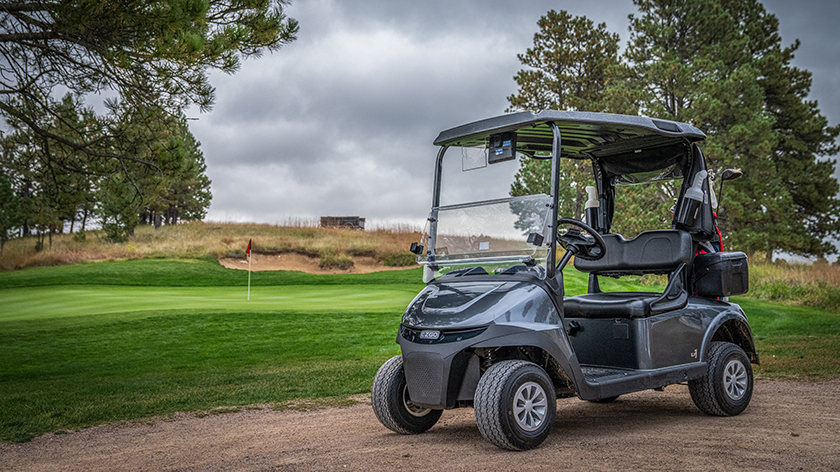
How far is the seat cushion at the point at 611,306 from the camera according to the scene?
5.34 m

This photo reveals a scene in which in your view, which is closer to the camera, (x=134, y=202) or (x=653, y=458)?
(x=653, y=458)

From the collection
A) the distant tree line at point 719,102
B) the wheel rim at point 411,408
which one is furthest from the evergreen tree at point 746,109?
the wheel rim at point 411,408

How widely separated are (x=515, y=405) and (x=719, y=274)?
271cm

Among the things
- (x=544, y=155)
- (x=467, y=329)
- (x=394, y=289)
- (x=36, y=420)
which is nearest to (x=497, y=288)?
(x=467, y=329)

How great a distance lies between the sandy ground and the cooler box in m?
27.3

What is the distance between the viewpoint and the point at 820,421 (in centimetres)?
540

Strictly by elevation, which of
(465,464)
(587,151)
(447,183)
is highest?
(587,151)

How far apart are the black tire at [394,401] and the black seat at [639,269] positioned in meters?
1.63

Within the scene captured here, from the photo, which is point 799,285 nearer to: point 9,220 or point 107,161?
point 107,161

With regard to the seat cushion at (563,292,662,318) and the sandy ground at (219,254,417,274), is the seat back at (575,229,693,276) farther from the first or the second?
the sandy ground at (219,254,417,274)

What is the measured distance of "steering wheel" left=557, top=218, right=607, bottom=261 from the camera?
17.0 ft

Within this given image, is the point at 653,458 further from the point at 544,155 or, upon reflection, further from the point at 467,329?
the point at 544,155

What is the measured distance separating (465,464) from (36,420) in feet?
15.6

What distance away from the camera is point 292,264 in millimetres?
34094
